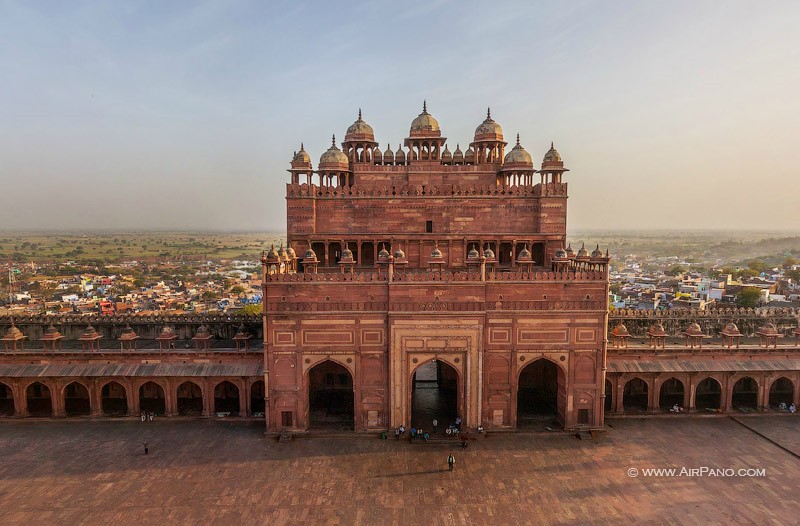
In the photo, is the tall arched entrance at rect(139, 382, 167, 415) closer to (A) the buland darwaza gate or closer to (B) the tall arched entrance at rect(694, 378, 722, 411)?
(A) the buland darwaza gate

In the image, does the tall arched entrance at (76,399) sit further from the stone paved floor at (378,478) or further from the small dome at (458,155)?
the small dome at (458,155)

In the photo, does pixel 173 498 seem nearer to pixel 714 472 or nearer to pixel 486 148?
pixel 714 472

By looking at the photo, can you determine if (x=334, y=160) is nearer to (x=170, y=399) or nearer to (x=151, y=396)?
(x=170, y=399)

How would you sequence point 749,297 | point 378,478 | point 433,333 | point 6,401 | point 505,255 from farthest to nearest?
1. point 749,297
2. point 505,255
3. point 6,401
4. point 433,333
5. point 378,478

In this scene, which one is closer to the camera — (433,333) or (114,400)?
(433,333)

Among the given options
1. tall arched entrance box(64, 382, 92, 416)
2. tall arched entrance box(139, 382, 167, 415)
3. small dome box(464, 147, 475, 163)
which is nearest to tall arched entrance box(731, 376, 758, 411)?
small dome box(464, 147, 475, 163)

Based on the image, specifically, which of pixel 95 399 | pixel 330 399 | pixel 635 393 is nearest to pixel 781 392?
pixel 635 393
